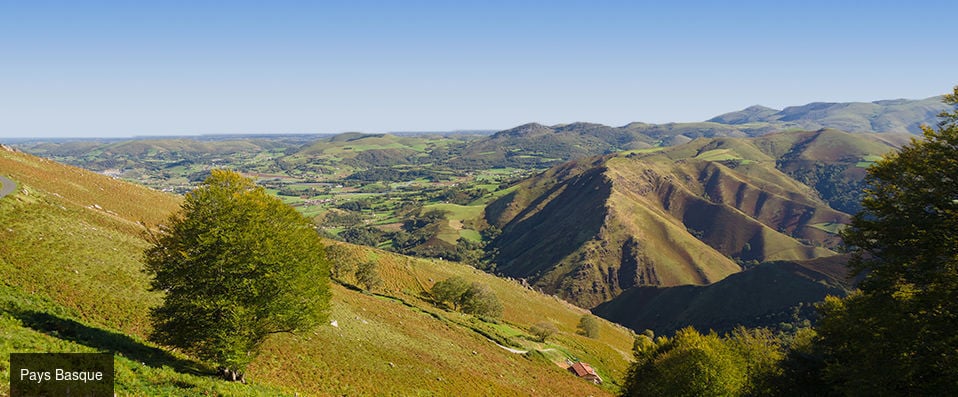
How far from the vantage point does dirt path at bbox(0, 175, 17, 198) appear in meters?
47.6

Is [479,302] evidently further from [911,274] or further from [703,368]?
[911,274]

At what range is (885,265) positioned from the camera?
2278 cm

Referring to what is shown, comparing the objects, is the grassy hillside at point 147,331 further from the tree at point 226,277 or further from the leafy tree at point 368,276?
the leafy tree at point 368,276

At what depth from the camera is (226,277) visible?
26047 mm

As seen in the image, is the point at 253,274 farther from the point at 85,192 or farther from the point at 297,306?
the point at 85,192

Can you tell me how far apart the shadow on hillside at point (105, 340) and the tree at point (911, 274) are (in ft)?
127

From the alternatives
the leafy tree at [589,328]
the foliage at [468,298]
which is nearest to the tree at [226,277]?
the foliage at [468,298]

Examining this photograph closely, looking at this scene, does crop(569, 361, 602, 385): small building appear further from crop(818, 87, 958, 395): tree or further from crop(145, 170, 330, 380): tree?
crop(145, 170, 330, 380): tree

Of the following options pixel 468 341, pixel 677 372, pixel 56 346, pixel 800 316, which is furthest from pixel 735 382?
pixel 800 316

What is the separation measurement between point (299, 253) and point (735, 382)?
145 feet

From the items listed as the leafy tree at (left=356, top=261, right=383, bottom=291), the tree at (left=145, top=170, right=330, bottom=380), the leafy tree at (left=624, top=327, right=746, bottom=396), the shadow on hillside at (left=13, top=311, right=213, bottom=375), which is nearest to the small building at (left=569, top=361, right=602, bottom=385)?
the leafy tree at (left=624, top=327, right=746, bottom=396)

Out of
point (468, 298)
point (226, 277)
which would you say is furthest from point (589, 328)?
point (226, 277)

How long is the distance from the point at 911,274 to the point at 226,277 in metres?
37.2

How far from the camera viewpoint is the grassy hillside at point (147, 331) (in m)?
25.6
